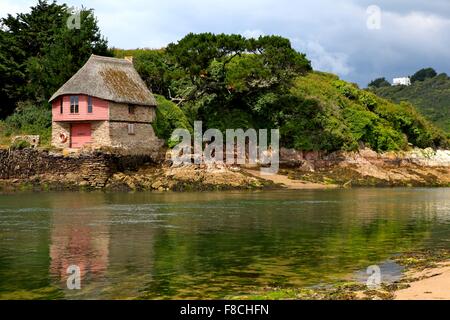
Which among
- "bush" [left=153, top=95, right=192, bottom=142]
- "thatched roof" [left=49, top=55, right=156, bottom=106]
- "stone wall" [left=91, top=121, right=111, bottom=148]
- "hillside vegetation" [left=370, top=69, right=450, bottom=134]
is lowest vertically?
"stone wall" [left=91, top=121, right=111, bottom=148]

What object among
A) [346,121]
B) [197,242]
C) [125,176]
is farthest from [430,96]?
[197,242]

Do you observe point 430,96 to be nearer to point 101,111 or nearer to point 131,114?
point 131,114

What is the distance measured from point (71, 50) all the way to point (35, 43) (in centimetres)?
800

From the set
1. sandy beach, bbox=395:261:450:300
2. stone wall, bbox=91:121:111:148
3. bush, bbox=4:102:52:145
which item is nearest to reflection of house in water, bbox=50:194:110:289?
sandy beach, bbox=395:261:450:300

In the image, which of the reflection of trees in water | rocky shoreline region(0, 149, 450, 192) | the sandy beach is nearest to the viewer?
the sandy beach

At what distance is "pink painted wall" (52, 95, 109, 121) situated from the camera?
57906mm

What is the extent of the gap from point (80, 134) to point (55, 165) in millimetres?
4742

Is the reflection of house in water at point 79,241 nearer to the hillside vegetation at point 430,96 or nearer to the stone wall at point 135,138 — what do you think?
the stone wall at point 135,138

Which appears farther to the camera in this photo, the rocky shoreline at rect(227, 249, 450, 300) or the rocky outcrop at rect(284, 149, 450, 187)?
the rocky outcrop at rect(284, 149, 450, 187)

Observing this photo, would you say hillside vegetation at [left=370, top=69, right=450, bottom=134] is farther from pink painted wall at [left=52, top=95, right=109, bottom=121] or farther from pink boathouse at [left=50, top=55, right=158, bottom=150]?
pink painted wall at [left=52, top=95, right=109, bottom=121]

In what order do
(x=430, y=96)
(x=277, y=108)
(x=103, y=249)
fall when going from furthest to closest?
(x=430, y=96) < (x=277, y=108) < (x=103, y=249)

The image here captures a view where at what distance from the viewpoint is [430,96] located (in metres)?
155

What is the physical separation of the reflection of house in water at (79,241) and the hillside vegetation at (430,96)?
9465 cm

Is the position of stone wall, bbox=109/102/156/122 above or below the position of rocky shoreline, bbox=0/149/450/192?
above
